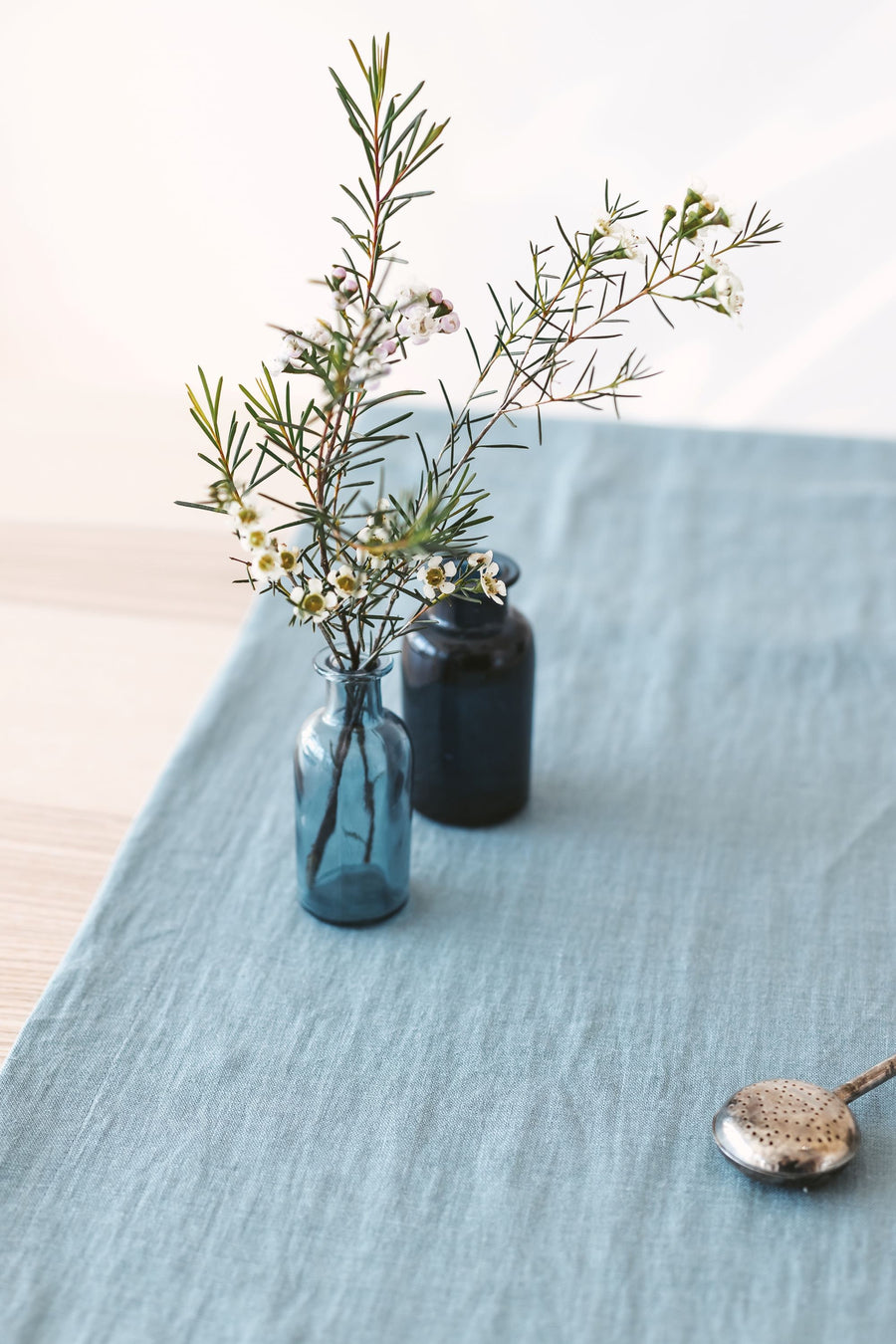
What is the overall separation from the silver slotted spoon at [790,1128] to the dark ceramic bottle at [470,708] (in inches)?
10.6

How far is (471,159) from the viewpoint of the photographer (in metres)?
2.34

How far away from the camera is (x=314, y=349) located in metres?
0.63

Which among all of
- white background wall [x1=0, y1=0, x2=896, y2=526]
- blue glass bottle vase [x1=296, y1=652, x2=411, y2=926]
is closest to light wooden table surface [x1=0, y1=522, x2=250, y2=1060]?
blue glass bottle vase [x1=296, y1=652, x2=411, y2=926]

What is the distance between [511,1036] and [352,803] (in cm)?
16

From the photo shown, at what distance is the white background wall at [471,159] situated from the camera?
2.20 metres

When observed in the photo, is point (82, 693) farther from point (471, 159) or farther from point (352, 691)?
point (471, 159)

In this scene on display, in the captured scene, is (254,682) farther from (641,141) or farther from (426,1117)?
(641,141)

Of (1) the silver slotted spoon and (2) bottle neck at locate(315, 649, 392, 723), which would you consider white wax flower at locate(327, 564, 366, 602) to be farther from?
(1) the silver slotted spoon

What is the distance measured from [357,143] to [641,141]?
0.48 meters

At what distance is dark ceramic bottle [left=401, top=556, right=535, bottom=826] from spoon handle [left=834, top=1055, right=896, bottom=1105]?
29 centimetres

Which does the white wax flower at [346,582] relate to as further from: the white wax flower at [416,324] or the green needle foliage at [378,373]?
the white wax flower at [416,324]

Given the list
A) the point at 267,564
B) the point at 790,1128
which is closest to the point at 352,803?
the point at 267,564

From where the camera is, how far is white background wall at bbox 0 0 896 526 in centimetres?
220

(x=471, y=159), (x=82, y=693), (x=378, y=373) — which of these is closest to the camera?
(x=378, y=373)
